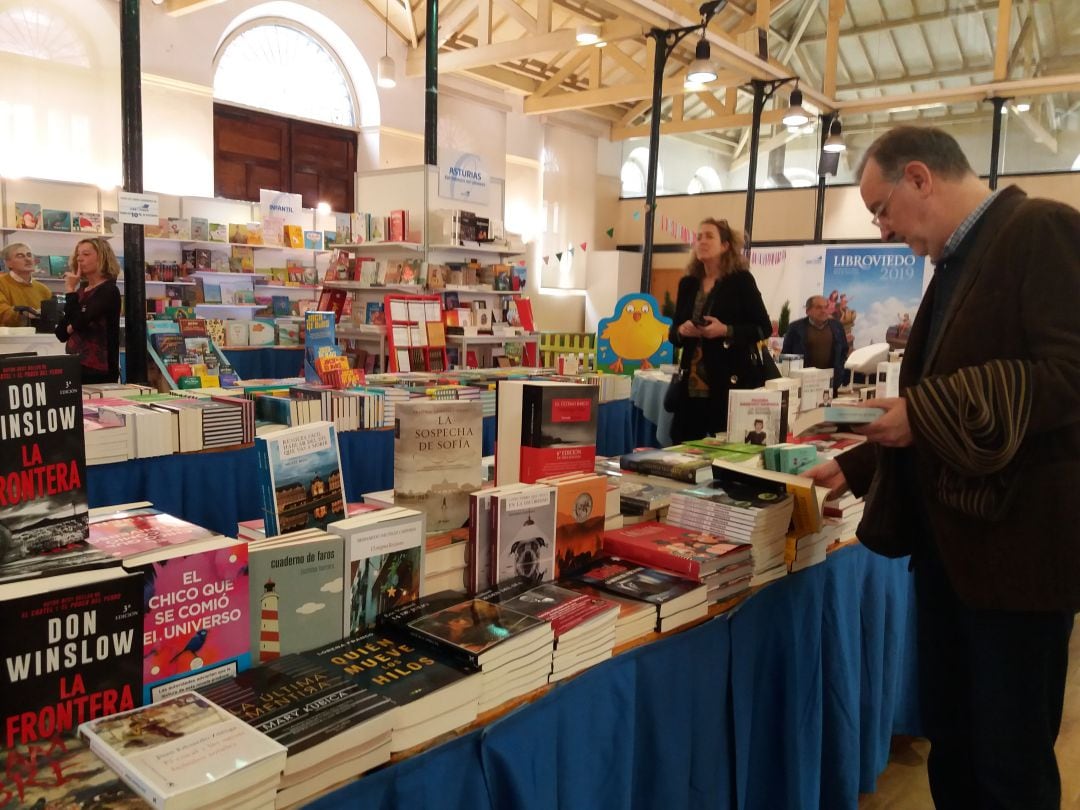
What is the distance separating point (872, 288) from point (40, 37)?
410 inches

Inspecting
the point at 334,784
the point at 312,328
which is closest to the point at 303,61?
the point at 312,328

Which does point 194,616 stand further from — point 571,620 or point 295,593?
point 571,620

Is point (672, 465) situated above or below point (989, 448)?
below

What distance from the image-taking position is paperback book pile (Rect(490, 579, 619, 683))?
57.4 inches

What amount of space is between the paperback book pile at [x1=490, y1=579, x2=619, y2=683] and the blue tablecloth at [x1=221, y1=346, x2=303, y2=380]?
822cm

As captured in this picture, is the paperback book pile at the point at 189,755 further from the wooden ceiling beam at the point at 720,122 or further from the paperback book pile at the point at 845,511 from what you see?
the wooden ceiling beam at the point at 720,122

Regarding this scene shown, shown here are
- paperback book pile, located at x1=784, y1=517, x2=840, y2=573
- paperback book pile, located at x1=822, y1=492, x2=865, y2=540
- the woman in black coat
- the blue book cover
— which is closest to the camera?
paperback book pile, located at x1=784, y1=517, x2=840, y2=573

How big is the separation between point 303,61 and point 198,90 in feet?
6.56

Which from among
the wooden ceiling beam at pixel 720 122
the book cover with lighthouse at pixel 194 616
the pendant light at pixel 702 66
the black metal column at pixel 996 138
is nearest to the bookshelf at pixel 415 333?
the pendant light at pixel 702 66

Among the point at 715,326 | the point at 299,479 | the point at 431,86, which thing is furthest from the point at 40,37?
the point at 299,479

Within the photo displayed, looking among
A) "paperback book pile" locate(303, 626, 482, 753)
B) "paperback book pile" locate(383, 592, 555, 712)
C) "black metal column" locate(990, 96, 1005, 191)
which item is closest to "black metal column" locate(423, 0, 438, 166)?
"paperback book pile" locate(383, 592, 555, 712)

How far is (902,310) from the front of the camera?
34.8ft

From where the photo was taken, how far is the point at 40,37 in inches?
356

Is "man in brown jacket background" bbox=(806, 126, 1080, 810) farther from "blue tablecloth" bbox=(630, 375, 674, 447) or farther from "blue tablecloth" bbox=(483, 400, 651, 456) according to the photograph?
"blue tablecloth" bbox=(630, 375, 674, 447)
